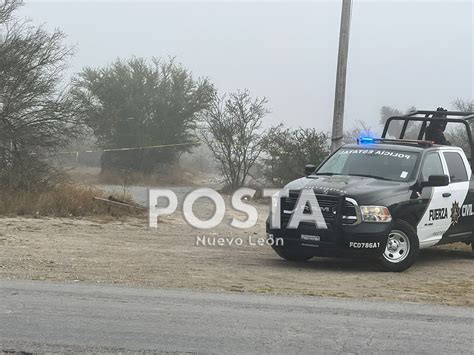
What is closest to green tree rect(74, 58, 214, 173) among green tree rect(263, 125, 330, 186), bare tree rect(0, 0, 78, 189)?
green tree rect(263, 125, 330, 186)

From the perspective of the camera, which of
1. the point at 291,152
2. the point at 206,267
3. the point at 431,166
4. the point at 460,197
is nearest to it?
the point at 206,267

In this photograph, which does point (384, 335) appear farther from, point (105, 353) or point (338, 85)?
point (338, 85)

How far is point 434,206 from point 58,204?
32.6 feet

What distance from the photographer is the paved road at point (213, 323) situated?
5.78 m

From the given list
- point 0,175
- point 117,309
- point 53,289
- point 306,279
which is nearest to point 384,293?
point 306,279

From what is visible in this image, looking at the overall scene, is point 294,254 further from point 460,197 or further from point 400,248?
point 460,197

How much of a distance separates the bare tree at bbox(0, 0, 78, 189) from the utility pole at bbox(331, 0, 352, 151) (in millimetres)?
8130

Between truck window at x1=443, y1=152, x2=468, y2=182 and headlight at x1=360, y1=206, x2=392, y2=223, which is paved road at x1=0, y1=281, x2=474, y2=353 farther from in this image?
truck window at x1=443, y1=152, x2=468, y2=182

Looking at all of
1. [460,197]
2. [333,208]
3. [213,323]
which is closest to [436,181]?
[460,197]

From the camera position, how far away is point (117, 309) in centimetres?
697

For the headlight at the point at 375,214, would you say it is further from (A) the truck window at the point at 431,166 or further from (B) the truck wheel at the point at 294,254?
(A) the truck window at the point at 431,166

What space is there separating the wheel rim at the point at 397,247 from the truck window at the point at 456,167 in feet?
6.21

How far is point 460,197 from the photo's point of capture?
11.5 m

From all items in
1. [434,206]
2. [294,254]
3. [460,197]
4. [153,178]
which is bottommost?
[294,254]
